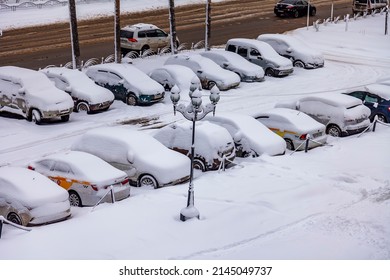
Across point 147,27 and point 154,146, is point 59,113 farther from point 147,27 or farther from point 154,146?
point 147,27

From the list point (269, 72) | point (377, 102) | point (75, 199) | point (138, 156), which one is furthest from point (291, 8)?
point (75, 199)

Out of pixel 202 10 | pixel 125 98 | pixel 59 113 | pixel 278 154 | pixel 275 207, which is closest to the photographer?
pixel 275 207

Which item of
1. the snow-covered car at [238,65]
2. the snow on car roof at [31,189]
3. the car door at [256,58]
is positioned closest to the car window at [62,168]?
the snow on car roof at [31,189]

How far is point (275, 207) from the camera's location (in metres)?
16.1

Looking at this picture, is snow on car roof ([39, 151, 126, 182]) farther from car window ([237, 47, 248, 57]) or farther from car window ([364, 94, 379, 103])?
car window ([237, 47, 248, 57])

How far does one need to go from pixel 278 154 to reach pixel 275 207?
441 cm

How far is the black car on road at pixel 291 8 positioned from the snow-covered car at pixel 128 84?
2430cm

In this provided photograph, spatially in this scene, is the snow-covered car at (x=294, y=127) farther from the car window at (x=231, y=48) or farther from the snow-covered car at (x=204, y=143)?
the car window at (x=231, y=48)

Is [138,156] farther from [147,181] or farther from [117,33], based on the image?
[117,33]

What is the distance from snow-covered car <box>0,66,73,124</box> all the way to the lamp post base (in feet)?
34.6

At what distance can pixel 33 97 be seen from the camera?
2422 cm

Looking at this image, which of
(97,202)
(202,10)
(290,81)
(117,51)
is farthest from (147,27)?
(97,202)

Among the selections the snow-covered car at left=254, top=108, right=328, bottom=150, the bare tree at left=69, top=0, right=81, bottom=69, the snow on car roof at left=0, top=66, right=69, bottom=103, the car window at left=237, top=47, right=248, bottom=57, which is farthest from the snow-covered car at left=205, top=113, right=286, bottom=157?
the car window at left=237, top=47, right=248, bottom=57

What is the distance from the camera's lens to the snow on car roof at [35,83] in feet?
80.3
